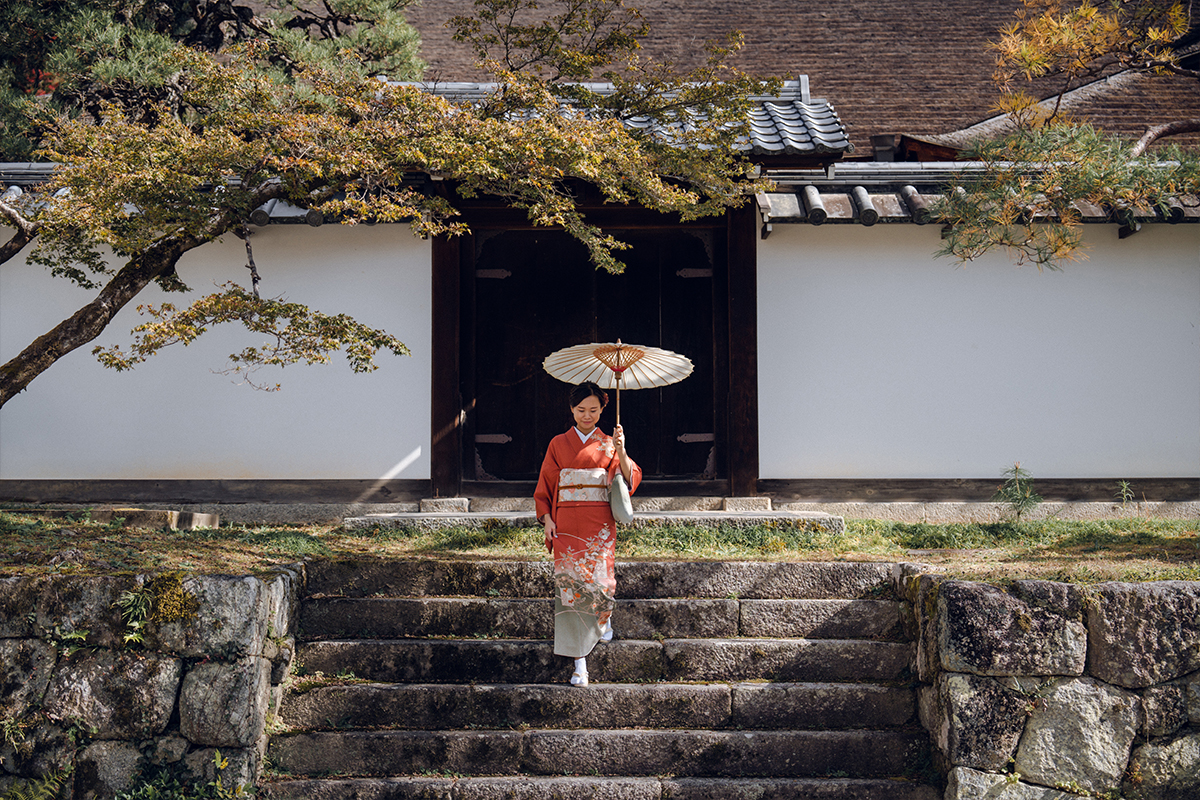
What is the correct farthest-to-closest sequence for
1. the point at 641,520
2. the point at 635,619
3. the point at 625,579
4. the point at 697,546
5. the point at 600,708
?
the point at 641,520, the point at 697,546, the point at 625,579, the point at 635,619, the point at 600,708

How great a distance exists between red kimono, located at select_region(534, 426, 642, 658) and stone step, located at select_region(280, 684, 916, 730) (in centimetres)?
33

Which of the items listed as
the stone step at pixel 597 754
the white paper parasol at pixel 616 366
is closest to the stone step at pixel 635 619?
the stone step at pixel 597 754

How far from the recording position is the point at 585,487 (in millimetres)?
5348

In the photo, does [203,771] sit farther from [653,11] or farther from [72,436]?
[653,11]

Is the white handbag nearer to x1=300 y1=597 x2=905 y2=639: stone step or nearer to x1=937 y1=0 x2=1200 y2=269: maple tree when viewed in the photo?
x1=300 y1=597 x2=905 y2=639: stone step

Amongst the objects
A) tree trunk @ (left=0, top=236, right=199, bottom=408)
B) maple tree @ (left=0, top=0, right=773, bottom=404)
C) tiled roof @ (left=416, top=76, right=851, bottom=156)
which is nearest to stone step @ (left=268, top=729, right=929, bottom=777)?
maple tree @ (left=0, top=0, right=773, bottom=404)

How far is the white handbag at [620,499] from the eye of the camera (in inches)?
207

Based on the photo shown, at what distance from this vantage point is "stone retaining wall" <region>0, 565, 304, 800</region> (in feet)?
15.6

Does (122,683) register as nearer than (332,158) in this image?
Yes

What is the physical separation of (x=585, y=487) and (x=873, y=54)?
31.1 ft

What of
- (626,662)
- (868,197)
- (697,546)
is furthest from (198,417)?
(868,197)

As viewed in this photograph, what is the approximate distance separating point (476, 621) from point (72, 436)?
5.07 meters

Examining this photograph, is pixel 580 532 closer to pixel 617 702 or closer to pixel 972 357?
pixel 617 702

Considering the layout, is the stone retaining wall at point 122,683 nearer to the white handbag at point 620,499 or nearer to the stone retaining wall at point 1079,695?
the white handbag at point 620,499
